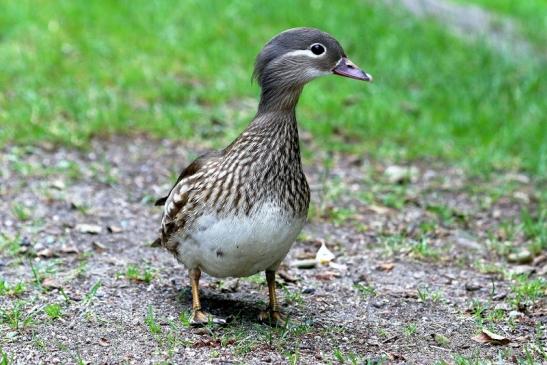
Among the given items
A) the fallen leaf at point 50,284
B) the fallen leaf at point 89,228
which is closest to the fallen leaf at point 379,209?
the fallen leaf at point 89,228

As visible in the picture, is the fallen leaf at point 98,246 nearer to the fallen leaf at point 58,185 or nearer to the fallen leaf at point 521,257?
the fallen leaf at point 58,185

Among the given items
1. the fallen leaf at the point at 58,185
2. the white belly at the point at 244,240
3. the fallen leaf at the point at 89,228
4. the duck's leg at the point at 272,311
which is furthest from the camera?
the fallen leaf at the point at 58,185

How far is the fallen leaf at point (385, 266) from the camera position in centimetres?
654

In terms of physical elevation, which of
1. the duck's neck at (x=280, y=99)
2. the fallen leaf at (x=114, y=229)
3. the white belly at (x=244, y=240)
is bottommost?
the fallen leaf at (x=114, y=229)

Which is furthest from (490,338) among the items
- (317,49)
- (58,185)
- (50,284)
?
(58,185)

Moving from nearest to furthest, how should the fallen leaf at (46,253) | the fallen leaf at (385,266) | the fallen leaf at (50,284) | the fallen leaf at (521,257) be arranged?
the fallen leaf at (50,284) < the fallen leaf at (46,253) < the fallen leaf at (385,266) < the fallen leaf at (521,257)

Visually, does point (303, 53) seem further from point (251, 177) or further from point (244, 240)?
point (244, 240)

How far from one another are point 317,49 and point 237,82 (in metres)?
5.13

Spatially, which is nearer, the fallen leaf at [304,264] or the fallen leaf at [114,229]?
the fallen leaf at [304,264]

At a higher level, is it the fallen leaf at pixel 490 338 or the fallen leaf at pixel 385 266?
the fallen leaf at pixel 490 338

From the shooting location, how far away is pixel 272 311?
5453 millimetres

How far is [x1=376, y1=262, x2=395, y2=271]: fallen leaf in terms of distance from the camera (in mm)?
6539

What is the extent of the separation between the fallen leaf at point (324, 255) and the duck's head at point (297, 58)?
5.57ft

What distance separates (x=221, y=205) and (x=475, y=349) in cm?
→ 151
